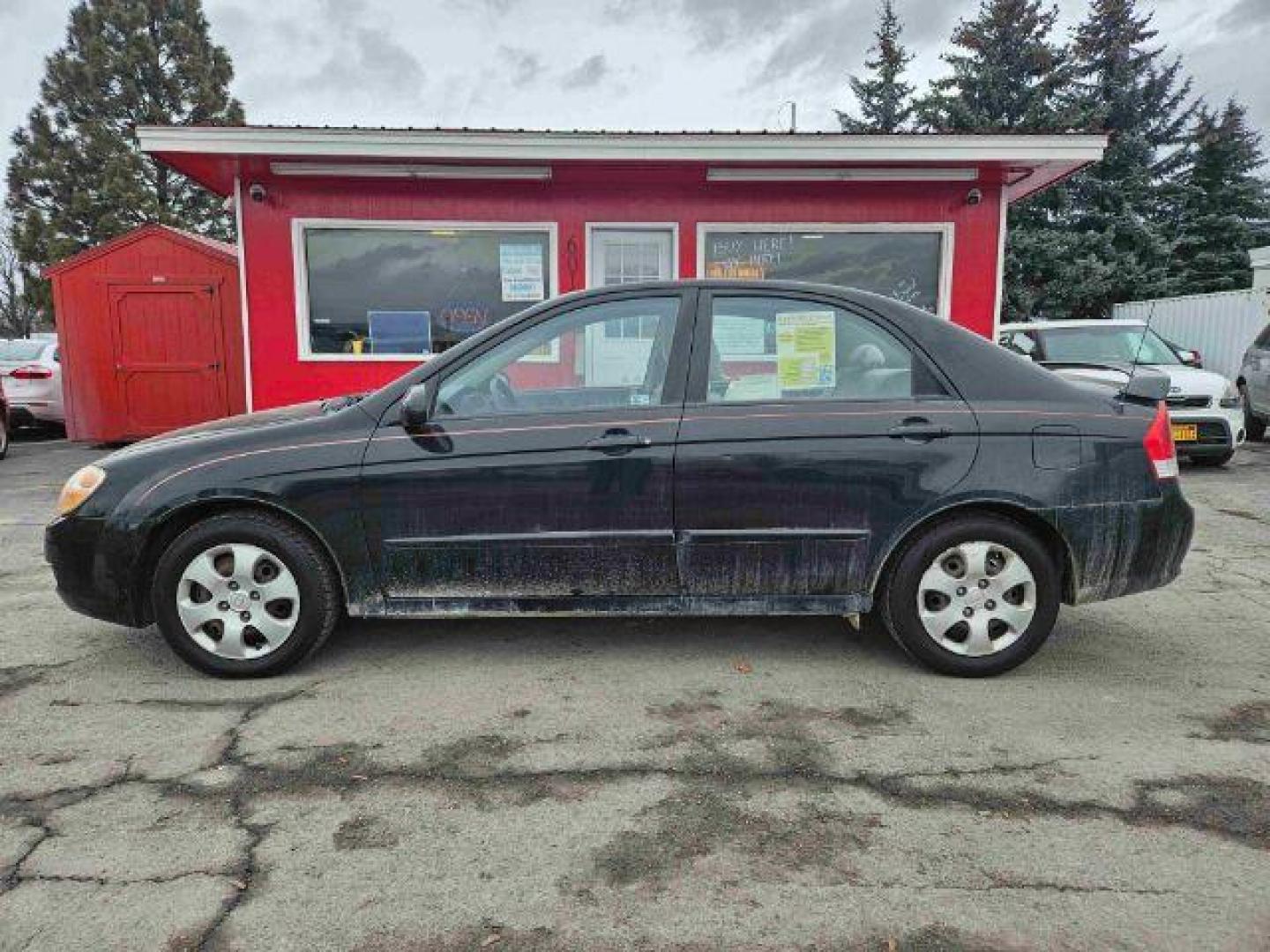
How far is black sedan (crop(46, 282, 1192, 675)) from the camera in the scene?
349cm

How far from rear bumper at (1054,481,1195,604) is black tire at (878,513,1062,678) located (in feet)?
0.38

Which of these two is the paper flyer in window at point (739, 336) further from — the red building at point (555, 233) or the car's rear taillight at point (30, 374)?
the car's rear taillight at point (30, 374)

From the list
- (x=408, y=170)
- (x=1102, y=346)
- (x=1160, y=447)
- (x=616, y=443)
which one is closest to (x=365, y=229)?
(x=408, y=170)

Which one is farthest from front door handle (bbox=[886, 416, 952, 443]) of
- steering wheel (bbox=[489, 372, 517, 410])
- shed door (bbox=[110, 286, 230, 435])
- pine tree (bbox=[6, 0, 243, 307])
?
pine tree (bbox=[6, 0, 243, 307])

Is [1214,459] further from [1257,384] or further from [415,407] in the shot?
[415,407]

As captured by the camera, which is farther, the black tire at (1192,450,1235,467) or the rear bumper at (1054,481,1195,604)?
the black tire at (1192,450,1235,467)

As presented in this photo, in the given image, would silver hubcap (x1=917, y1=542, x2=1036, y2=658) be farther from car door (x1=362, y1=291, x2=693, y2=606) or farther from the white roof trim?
the white roof trim

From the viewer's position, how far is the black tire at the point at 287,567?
3477 millimetres

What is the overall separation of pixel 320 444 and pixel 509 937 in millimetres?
2103

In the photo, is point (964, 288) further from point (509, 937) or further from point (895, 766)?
point (509, 937)

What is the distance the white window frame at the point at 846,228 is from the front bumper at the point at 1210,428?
261 cm

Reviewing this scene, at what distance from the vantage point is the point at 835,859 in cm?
237

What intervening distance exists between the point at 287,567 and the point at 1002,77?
987 inches

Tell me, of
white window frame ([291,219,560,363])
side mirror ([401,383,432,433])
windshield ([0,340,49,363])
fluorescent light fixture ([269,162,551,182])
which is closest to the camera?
side mirror ([401,383,432,433])
